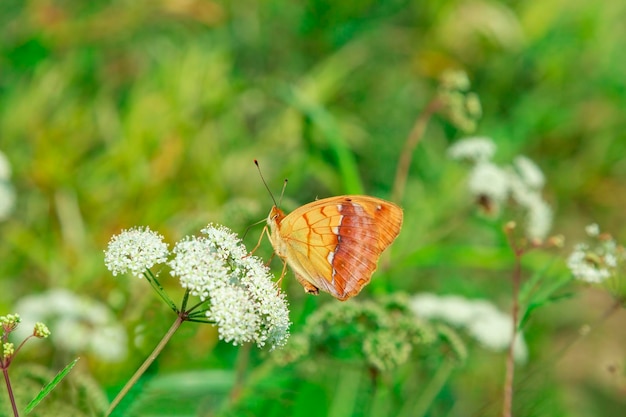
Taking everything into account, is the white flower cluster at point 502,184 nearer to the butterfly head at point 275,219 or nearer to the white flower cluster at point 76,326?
the butterfly head at point 275,219

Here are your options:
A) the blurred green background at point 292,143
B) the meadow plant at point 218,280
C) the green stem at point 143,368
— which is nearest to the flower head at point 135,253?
the meadow plant at point 218,280

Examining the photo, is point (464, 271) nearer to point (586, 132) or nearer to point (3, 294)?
point (586, 132)

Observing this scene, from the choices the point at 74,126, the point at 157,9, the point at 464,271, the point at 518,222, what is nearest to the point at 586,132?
the point at 464,271

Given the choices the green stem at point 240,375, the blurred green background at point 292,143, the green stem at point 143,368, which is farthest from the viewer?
the blurred green background at point 292,143

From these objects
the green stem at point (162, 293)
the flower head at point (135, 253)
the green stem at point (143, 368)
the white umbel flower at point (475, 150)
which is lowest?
the white umbel flower at point (475, 150)

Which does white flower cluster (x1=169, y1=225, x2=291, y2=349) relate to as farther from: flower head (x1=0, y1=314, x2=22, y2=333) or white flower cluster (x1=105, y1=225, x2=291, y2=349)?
flower head (x1=0, y1=314, x2=22, y2=333)

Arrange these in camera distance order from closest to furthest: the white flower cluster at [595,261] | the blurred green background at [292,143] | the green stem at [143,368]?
the green stem at [143,368], the white flower cluster at [595,261], the blurred green background at [292,143]

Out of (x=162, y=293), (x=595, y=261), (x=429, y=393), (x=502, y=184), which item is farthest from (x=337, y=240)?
(x=502, y=184)
